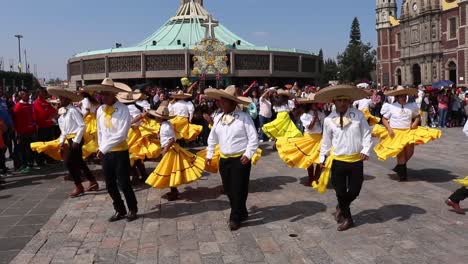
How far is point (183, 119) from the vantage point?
11.7 m

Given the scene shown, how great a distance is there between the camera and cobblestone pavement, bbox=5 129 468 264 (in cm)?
520

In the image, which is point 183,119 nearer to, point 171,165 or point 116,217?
point 171,165

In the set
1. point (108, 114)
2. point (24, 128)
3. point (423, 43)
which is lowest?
point (24, 128)

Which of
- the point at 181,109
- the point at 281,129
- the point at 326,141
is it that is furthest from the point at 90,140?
the point at 326,141

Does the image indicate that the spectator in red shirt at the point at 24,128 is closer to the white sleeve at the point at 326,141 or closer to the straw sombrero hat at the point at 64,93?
the straw sombrero hat at the point at 64,93

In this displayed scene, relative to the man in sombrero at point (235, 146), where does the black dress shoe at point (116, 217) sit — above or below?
below

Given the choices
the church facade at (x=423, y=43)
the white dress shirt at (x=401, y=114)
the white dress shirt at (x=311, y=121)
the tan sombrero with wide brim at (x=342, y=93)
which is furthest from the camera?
the church facade at (x=423, y=43)

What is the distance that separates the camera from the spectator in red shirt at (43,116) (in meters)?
11.5

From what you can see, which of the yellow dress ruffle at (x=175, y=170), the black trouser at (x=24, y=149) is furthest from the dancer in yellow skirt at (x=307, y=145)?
the black trouser at (x=24, y=149)

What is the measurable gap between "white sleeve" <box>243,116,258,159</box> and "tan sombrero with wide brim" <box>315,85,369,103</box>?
96cm

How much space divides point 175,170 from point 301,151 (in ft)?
7.60

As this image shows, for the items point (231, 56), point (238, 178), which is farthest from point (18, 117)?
point (231, 56)

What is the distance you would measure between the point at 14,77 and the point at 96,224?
235 feet

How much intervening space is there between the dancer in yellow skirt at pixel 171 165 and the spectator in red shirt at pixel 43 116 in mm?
4857
